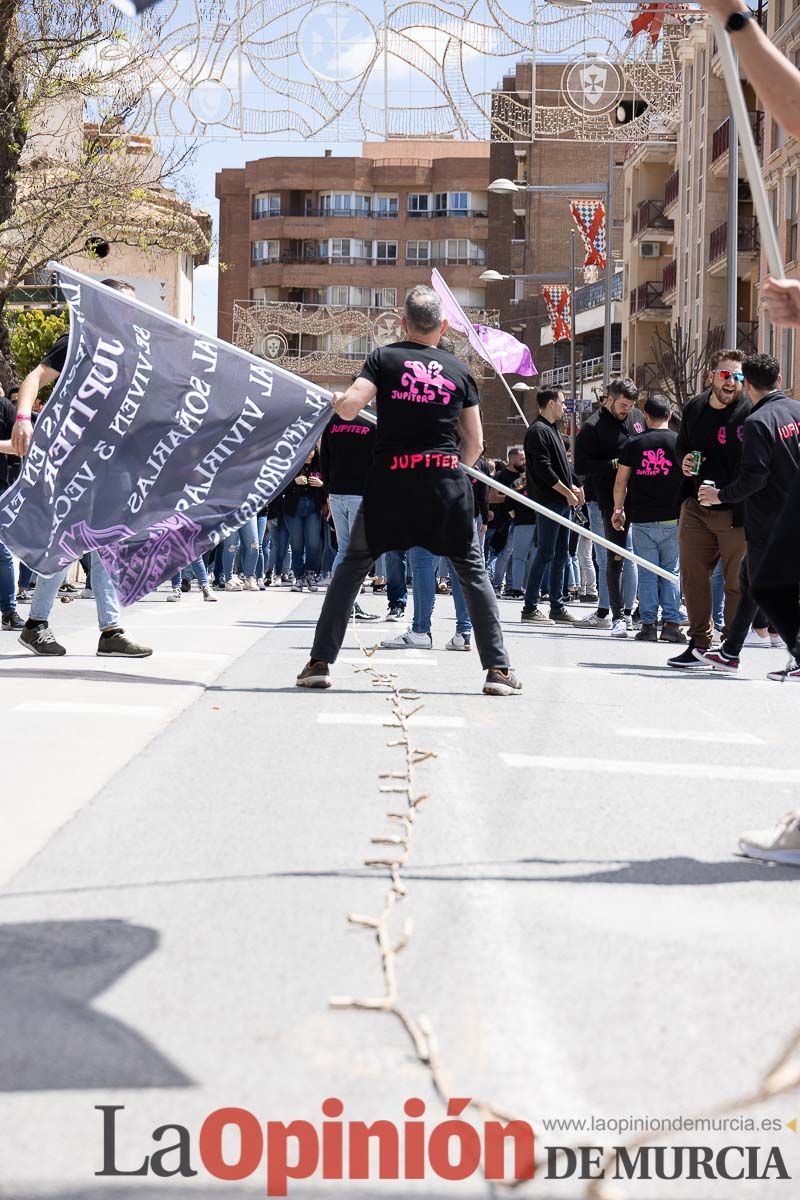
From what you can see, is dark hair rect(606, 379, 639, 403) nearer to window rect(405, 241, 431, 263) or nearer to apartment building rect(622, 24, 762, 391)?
apartment building rect(622, 24, 762, 391)

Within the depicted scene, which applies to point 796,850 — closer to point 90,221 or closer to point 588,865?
point 588,865

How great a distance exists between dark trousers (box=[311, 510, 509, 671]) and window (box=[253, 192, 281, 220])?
9728 centimetres

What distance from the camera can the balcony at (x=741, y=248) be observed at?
5444cm

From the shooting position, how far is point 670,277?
66.1m

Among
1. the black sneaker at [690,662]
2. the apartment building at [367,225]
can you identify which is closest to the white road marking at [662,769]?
the black sneaker at [690,662]

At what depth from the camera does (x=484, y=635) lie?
9.56 metres

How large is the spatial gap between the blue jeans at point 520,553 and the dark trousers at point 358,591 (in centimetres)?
1044

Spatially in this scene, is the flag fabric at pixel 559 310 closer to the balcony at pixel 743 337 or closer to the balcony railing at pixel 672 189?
the balcony at pixel 743 337

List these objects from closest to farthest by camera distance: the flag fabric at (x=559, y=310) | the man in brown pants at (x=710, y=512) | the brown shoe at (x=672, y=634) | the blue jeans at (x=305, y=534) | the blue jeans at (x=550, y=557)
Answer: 1. the man in brown pants at (x=710, y=512)
2. the brown shoe at (x=672, y=634)
3. the blue jeans at (x=550, y=557)
4. the blue jeans at (x=305, y=534)
5. the flag fabric at (x=559, y=310)

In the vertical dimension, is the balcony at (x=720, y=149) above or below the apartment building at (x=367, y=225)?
below

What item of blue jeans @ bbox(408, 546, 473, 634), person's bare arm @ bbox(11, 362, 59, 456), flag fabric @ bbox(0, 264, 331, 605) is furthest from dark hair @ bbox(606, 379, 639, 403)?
person's bare arm @ bbox(11, 362, 59, 456)

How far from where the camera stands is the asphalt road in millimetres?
3141

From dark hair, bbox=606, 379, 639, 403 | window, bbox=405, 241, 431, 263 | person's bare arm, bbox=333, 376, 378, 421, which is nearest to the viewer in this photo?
person's bare arm, bbox=333, 376, 378, 421

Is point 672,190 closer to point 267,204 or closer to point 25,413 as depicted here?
point 267,204
